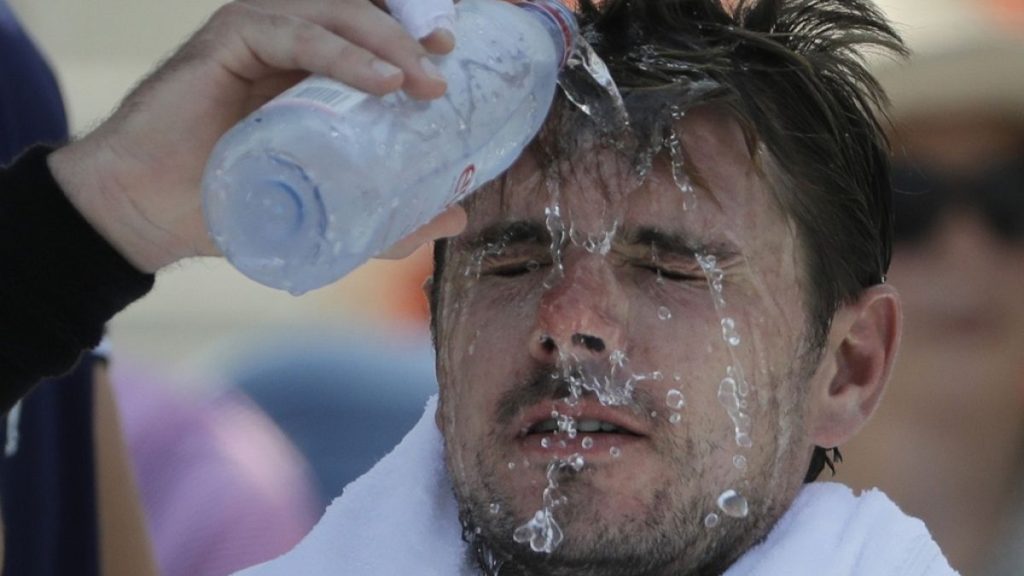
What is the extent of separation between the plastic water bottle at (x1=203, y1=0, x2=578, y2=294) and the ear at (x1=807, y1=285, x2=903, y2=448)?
0.68m

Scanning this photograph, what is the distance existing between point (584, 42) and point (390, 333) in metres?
2.63

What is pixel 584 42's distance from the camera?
2057mm

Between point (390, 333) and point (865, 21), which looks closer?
point (865, 21)

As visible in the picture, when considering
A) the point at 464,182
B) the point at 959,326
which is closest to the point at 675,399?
the point at 464,182

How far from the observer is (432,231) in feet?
6.02

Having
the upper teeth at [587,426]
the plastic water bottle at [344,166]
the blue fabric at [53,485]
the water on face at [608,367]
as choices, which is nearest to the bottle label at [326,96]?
the plastic water bottle at [344,166]

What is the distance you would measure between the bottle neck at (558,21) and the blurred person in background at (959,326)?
106 centimetres

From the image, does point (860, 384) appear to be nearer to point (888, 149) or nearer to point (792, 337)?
point (792, 337)

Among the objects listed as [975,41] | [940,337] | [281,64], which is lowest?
[940,337]

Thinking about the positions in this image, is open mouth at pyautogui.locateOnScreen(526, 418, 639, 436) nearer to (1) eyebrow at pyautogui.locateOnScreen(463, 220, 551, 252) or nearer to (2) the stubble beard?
(2) the stubble beard

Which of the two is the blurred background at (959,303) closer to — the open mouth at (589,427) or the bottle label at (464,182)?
the open mouth at (589,427)

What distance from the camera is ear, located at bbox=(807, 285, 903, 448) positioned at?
225 cm

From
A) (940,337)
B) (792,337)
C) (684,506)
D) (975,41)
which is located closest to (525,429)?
(684,506)

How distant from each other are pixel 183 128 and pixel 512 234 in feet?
A: 1.55
